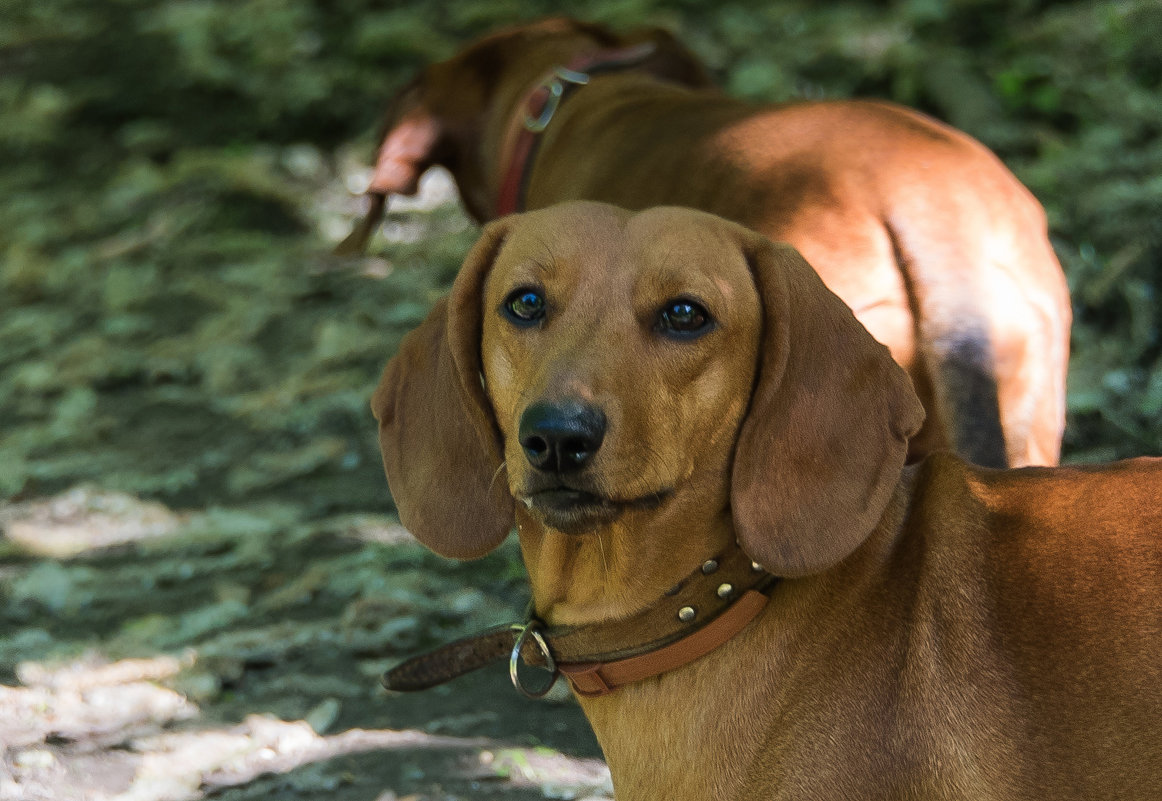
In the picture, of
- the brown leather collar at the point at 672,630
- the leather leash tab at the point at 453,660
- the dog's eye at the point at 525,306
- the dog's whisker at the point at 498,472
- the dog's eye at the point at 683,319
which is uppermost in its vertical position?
the dog's eye at the point at 683,319

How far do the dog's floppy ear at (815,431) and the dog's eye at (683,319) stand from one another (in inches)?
5.3

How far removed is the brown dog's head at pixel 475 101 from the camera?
500 cm

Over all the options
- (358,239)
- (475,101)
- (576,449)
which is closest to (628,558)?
(576,449)

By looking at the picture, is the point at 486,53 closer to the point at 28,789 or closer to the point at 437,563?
the point at 437,563

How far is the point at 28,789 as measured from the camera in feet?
9.37

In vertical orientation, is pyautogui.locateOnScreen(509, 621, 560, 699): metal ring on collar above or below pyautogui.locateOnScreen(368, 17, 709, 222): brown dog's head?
above

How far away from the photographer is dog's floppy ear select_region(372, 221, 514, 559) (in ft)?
8.05

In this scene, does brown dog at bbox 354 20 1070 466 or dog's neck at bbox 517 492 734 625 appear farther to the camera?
brown dog at bbox 354 20 1070 466

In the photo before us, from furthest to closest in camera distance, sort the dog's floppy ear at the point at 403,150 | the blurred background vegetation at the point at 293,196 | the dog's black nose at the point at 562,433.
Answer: the dog's floppy ear at the point at 403,150
the blurred background vegetation at the point at 293,196
the dog's black nose at the point at 562,433

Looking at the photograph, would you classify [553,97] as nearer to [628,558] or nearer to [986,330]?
[986,330]

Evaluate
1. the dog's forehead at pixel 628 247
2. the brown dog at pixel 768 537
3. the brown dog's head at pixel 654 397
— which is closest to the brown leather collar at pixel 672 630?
the brown dog at pixel 768 537

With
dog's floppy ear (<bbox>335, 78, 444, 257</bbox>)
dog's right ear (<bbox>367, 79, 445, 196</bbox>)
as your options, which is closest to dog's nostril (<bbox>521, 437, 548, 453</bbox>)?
dog's floppy ear (<bbox>335, 78, 444, 257</bbox>)

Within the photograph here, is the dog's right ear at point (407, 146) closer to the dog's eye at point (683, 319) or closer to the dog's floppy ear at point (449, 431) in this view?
the dog's floppy ear at point (449, 431)

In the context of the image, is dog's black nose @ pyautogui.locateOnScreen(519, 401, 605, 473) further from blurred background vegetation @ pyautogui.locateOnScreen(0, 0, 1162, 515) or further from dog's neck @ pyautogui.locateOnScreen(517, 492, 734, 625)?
blurred background vegetation @ pyautogui.locateOnScreen(0, 0, 1162, 515)
